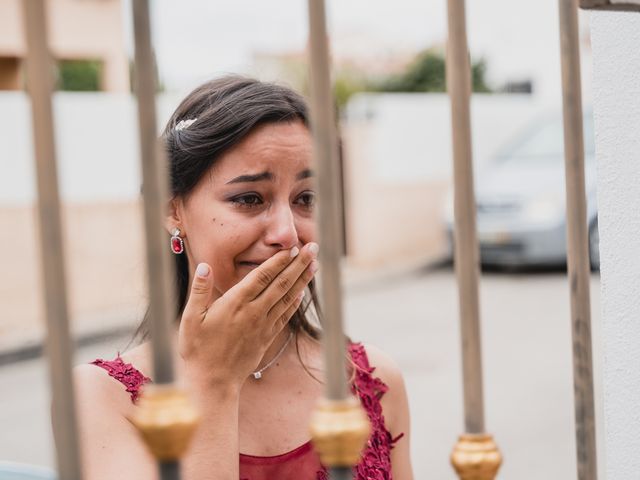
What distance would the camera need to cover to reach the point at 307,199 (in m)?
1.81

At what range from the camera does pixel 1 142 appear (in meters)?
8.59

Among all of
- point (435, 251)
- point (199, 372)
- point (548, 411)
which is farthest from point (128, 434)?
point (435, 251)

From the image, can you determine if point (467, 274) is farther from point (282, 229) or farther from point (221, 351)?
point (282, 229)

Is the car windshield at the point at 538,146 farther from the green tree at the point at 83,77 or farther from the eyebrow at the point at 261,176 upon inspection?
the green tree at the point at 83,77

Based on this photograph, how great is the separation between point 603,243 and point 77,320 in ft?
26.9

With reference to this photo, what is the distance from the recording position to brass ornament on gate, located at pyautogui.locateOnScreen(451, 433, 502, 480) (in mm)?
896

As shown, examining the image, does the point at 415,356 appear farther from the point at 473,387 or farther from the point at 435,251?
the point at 473,387

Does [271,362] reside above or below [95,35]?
below

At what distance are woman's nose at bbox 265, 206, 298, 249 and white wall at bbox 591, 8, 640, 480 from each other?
1.95ft

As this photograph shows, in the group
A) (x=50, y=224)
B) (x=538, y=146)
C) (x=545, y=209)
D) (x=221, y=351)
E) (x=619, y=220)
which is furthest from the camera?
(x=538, y=146)

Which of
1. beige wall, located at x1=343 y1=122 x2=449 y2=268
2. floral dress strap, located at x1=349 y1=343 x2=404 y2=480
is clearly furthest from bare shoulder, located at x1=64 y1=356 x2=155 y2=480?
beige wall, located at x1=343 y1=122 x2=449 y2=268

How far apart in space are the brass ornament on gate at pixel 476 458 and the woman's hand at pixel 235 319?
570mm

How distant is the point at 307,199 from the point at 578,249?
87 cm

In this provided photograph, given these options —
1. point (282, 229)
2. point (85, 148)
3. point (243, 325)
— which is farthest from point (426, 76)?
point (243, 325)
